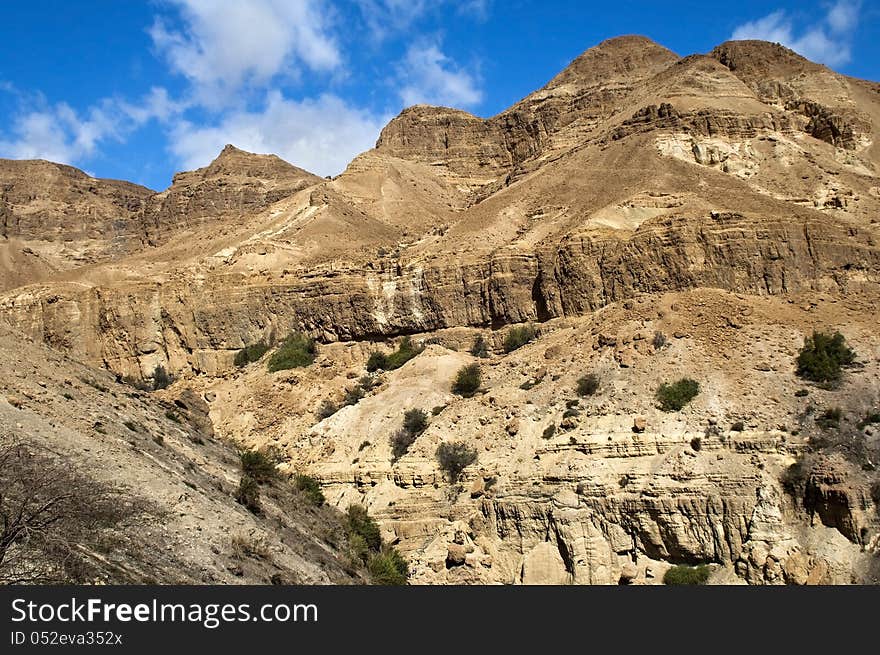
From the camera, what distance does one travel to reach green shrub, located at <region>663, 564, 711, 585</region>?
2777 cm

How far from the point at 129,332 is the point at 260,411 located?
45.4ft

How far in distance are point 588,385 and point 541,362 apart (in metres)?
4.21

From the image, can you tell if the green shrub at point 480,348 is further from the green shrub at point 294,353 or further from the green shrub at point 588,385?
the green shrub at point 588,385

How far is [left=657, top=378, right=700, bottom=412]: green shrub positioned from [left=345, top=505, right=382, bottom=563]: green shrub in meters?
9.88

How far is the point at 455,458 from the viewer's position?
33.6m

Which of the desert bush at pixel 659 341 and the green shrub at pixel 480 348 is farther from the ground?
the green shrub at pixel 480 348

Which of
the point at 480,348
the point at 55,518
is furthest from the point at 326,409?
the point at 55,518

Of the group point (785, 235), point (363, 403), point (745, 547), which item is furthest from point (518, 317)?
point (745, 547)

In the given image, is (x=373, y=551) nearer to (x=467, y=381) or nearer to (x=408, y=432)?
(x=408, y=432)

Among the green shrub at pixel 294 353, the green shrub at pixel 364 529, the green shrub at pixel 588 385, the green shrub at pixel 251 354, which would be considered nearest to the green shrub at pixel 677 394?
the green shrub at pixel 588 385

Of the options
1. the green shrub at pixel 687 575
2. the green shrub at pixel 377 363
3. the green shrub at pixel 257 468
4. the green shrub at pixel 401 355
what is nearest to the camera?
the green shrub at pixel 687 575

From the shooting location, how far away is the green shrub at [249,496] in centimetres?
2692

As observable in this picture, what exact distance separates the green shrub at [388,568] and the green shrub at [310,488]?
347 cm

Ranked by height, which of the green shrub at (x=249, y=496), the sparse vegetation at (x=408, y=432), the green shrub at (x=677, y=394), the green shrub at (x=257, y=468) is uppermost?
the sparse vegetation at (x=408, y=432)
